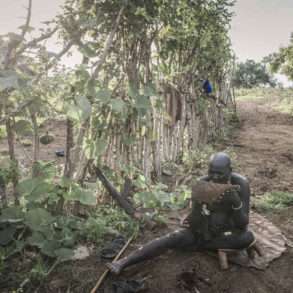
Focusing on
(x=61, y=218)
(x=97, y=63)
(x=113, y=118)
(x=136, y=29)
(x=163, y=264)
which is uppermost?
(x=136, y=29)

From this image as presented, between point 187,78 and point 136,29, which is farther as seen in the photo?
point 187,78

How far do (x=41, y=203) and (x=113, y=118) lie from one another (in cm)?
118

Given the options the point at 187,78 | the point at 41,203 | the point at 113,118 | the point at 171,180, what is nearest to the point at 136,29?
the point at 113,118

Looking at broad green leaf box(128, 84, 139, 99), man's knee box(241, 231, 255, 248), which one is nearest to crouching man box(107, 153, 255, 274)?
man's knee box(241, 231, 255, 248)

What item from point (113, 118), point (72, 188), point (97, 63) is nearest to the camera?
point (72, 188)

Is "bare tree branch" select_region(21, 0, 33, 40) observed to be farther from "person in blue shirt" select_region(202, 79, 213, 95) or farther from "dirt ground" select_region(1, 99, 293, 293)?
"person in blue shirt" select_region(202, 79, 213, 95)

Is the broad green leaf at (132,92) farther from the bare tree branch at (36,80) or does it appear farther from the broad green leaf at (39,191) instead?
the broad green leaf at (39,191)

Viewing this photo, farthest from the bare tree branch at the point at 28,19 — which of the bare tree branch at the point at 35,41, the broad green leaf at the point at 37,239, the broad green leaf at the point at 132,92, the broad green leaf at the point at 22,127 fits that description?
the broad green leaf at the point at 37,239

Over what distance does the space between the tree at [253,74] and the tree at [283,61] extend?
21615mm

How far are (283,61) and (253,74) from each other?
23811mm

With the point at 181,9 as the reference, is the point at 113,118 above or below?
below

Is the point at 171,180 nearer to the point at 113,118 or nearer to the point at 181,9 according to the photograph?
the point at 113,118

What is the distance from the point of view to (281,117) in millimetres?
13875

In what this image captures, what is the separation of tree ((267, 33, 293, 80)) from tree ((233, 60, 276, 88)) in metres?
21.6
